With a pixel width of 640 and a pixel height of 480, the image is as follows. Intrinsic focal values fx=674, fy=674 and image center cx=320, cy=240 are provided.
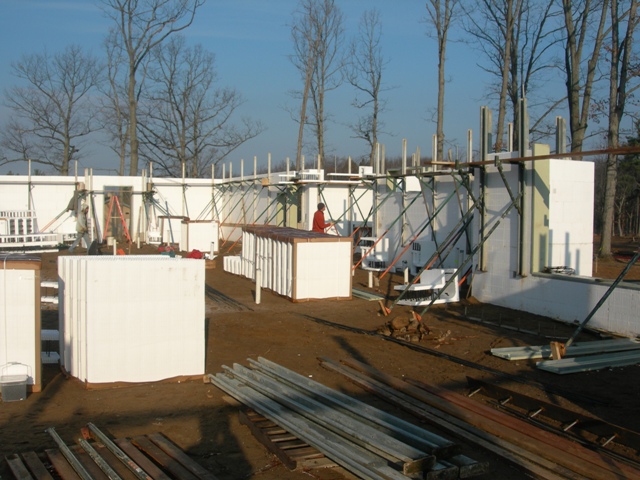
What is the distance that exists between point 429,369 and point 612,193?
15833 millimetres

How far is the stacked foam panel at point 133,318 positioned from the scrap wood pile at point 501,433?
229cm

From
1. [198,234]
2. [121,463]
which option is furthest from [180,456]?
[198,234]

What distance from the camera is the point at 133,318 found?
27.1 ft

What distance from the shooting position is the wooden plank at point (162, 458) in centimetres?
541

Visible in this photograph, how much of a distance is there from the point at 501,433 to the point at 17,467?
4265mm

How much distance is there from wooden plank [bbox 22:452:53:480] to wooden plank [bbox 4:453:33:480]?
47 mm

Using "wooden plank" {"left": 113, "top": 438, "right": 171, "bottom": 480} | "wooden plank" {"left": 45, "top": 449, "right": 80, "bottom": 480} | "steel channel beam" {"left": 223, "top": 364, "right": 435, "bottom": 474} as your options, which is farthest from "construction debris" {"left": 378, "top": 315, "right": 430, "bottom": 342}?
"wooden plank" {"left": 45, "top": 449, "right": 80, "bottom": 480}

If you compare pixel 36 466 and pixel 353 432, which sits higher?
pixel 353 432

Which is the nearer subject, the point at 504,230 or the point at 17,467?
the point at 17,467

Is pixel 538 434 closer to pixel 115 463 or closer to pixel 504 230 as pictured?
pixel 115 463

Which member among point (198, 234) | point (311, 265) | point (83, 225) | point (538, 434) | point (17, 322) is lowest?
point (538, 434)

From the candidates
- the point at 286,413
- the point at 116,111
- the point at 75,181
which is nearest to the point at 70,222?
the point at 75,181

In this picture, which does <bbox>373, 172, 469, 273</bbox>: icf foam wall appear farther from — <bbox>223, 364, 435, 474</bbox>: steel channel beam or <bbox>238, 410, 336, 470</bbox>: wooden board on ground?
<bbox>238, 410, 336, 470</bbox>: wooden board on ground

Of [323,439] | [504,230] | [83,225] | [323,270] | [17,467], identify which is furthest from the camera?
[83,225]
